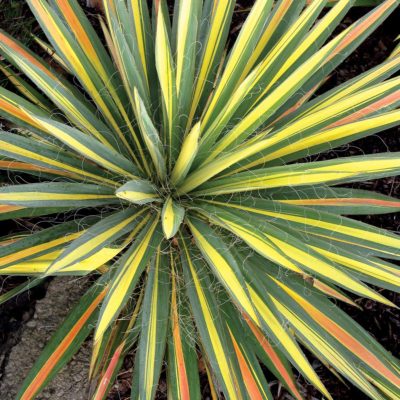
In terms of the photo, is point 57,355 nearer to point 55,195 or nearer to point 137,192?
point 55,195

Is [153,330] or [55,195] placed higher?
[55,195]

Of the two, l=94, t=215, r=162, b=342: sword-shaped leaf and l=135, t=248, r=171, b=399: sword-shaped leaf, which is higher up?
l=94, t=215, r=162, b=342: sword-shaped leaf

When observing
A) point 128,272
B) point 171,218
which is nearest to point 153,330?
point 128,272

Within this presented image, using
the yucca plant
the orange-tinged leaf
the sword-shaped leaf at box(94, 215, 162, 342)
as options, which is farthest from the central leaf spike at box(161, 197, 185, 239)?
the orange-tinged leaf

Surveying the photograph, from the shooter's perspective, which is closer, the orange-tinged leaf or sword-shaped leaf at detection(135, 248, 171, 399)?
sword-shaped leaf at detection(135, 248, 171, 399)

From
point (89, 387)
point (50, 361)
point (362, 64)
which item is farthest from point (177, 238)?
point (362, 64)

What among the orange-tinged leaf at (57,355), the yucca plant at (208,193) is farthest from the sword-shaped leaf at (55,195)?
the orange-tinged leaf at (57,355)

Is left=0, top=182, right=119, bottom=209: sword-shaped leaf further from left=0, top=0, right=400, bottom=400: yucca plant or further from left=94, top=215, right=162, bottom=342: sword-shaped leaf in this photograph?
left=94, top=215, right=162, bottom=342: sword-shaped leaf

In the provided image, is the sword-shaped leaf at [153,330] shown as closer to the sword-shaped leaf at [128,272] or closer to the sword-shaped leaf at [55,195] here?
the sword-shaped leaf at [128,272]
